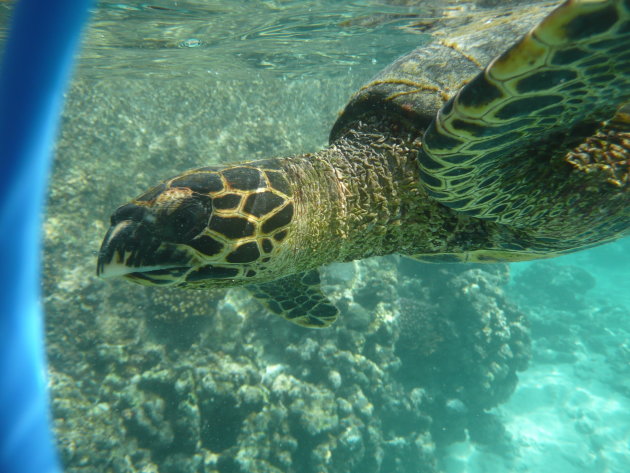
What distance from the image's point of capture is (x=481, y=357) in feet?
27.4

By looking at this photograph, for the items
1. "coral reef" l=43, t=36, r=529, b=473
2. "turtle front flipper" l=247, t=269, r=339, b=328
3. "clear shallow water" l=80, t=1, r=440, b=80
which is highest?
"clear shallow water" l=80, t=1, r=440, b=80

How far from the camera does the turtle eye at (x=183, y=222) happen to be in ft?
5.60

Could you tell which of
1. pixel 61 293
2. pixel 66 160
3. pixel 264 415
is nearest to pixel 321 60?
pixel 66 160

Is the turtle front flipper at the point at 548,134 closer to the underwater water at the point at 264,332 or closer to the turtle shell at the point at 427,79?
the turtle shell at the point at 427,79

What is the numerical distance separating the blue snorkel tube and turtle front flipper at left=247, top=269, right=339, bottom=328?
273 centimetres

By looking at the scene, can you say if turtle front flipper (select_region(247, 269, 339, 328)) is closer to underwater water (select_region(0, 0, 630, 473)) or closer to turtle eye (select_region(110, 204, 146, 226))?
turtle eye (select_region(110, 204, 146, 226))

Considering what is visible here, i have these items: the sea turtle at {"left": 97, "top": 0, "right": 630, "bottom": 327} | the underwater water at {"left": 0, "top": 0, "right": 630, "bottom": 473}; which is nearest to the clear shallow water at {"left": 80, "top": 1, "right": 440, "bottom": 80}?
the underwater water at {"left": 0, "top": 0, "right": 630, "bottom": 473}

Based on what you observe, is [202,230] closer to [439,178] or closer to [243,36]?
[439,178]

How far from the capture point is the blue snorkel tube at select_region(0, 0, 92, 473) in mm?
575

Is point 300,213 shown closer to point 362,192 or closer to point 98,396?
point 362,192

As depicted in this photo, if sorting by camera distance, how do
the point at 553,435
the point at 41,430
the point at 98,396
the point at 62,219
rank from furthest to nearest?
the point at 553,435, the point at 62,219, the point at 98,396, the point at 41,430

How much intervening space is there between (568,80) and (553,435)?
12304 mm

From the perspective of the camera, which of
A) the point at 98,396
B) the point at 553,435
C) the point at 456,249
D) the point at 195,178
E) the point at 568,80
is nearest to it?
the point at 568,80

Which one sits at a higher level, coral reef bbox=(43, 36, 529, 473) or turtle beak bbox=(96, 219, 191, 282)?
turtle beak bbox=(96, 219, 191, 282)
